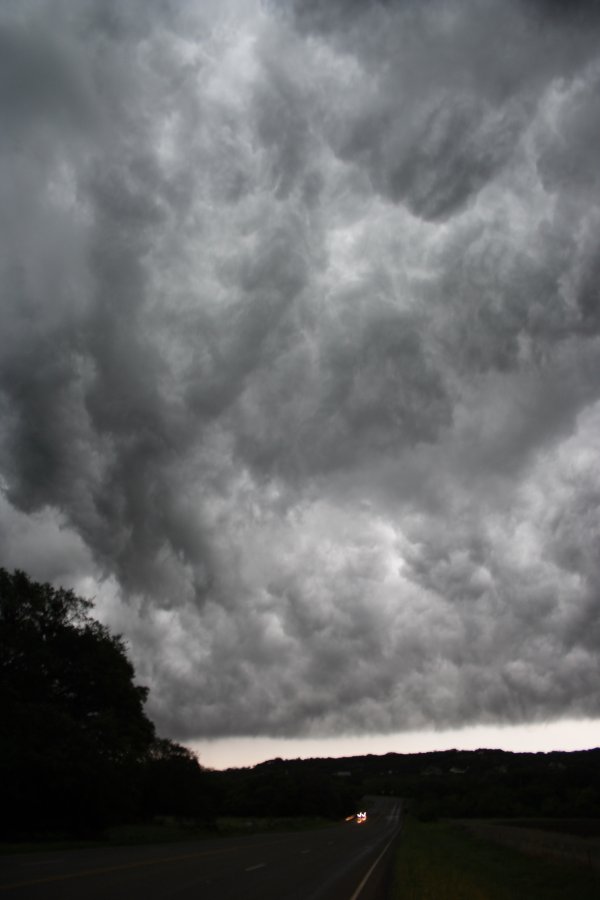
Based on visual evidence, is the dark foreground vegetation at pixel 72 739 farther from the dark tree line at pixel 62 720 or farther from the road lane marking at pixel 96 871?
the road lane marking at pixel 96 871

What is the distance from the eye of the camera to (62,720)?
42250 mm

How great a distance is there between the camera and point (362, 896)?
17.5 meters

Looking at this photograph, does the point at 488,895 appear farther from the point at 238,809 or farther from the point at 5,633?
the point at 238,809

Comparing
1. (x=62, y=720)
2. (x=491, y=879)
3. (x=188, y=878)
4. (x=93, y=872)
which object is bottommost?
(x=491, y=879)

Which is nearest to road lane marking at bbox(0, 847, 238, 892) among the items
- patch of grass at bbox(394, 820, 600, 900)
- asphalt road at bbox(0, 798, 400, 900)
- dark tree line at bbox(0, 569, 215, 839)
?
asphalt road at bbox(0, 798, 400, 900)

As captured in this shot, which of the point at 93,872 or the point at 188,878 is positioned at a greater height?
the point at 93,872

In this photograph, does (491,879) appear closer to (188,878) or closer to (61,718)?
(188,878)

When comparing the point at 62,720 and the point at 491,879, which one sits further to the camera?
the point at 62,720

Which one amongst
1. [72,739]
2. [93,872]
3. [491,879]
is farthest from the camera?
[72,739]

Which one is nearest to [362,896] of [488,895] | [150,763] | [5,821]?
[488,895]

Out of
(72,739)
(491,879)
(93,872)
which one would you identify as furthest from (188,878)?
(72,739)

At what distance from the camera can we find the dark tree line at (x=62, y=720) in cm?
4003

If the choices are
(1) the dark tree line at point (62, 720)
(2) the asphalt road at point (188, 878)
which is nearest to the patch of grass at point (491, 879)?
(2) the asphalt road at point (188, 878)

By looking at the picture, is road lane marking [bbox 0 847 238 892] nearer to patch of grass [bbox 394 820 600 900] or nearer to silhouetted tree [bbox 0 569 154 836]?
patch of grass [bbox 394 820 600 900]
